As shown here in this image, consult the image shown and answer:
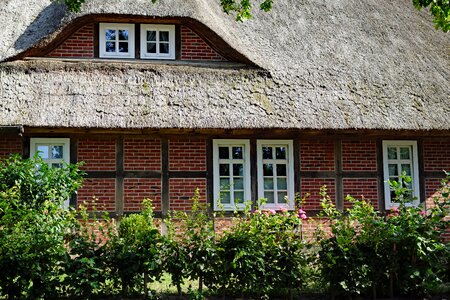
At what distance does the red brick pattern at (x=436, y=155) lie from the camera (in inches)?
458

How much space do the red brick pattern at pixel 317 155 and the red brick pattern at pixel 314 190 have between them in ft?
0.77

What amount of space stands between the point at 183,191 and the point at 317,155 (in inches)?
108

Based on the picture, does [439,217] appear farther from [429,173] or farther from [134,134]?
[134,134]

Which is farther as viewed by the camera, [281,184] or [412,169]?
[412,169]

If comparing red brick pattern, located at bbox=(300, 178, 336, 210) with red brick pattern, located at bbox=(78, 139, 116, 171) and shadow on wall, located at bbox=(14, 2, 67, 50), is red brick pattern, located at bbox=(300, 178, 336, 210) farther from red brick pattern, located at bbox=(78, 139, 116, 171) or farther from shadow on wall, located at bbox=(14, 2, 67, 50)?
shadow on wall, located at bbox=(14, 2, 67, 50)

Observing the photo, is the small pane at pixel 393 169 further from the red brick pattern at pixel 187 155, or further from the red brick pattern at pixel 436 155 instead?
the red brick pattern at pixel 187 155

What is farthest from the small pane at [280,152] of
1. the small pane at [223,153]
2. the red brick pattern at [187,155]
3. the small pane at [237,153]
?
the red brick pattern at [187,155]

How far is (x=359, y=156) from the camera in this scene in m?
11.4

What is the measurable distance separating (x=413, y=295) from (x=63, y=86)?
6.74m

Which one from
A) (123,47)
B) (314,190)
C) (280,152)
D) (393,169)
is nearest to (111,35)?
(123,47)

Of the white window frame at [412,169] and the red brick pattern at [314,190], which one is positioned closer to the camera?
the red brick pattern at [314,190]

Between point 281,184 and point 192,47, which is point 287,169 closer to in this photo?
point 281,184

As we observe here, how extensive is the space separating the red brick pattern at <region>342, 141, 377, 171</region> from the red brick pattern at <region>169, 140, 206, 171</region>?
2853 millimetres

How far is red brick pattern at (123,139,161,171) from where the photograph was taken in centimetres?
1048
